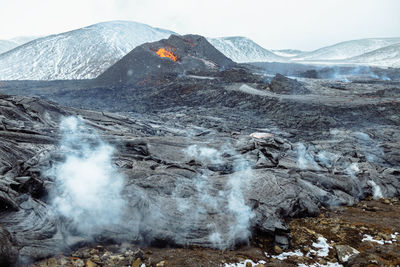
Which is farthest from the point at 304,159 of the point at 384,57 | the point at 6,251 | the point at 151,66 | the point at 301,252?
the point at 384,57

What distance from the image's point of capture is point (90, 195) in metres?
4.50

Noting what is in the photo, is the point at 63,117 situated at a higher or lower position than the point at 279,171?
higher

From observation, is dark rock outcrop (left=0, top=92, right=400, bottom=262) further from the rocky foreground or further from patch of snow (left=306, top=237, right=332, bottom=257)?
patch of snow (left=306, top=237, right=332, bottom=257)

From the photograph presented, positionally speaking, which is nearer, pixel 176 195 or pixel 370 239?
pixel 370 239

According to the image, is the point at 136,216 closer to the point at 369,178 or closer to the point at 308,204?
the point at 308,204

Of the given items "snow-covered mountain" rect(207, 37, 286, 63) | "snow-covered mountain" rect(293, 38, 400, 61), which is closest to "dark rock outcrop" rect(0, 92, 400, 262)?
"snow-covered mountain" rect(207, 37, 286, 63)

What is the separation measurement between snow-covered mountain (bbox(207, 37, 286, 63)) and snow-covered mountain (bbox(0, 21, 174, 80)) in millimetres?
37794

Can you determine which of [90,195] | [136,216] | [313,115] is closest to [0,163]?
[90,195]

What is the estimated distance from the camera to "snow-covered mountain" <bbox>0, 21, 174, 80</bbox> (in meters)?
48.1

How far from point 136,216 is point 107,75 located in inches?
1267

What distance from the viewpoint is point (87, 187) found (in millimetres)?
4711

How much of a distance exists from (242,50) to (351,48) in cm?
5340

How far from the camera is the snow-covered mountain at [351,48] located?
10942 cm

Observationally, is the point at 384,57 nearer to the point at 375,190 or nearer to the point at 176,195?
the point at 375,190
